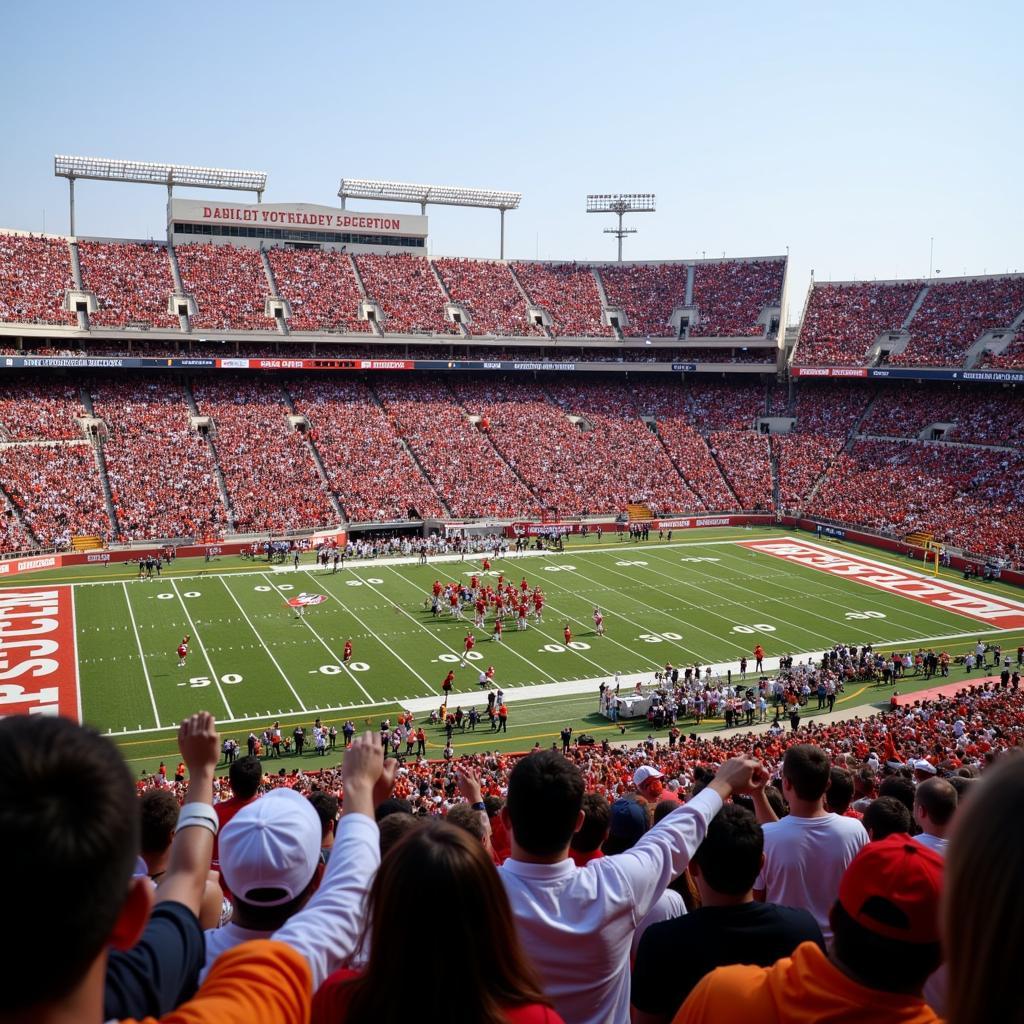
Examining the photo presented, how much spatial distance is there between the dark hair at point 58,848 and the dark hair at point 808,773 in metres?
4.51

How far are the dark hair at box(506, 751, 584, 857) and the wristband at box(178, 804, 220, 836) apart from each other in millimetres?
1061

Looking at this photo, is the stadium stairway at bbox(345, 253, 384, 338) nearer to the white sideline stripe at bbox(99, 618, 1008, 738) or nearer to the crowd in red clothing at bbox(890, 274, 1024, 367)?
the crowd in red clothing at bbox(890, 274, 1024, 367)

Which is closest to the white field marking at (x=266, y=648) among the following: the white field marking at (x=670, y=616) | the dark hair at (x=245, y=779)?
the white field marking at (x=670, y=616)

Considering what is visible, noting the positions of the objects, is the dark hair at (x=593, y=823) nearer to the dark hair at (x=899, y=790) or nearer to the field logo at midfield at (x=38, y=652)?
the dark hair at (x=899, y=790)

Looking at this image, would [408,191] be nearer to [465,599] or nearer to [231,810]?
[465,599]

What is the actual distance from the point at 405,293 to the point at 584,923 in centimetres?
5948

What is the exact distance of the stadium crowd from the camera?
1.71 metres

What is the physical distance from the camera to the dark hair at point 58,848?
169cm

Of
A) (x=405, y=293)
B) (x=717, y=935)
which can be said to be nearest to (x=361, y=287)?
(x=405, y=293)

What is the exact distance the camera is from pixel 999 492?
47188 mm

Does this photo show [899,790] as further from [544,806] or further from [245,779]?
[544,806]

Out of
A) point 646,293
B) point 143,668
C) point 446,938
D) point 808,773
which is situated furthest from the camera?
point 646,293

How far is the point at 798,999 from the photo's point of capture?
2641 mm

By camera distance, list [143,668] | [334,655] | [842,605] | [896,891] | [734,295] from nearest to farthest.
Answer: [896,891] → [143,668] → [334,655] → [842,605] → [734,295]
